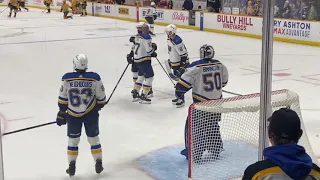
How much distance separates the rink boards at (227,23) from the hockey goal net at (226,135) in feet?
27.6

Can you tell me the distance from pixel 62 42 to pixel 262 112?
11.4 meters

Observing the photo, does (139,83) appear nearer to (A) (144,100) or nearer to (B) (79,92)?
(A) (144,100)

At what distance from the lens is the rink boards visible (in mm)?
12031

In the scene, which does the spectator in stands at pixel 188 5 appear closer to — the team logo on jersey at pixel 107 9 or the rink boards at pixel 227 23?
the rink boards at pixel 227 23

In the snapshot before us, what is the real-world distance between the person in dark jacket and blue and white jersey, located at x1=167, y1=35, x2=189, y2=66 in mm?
4813

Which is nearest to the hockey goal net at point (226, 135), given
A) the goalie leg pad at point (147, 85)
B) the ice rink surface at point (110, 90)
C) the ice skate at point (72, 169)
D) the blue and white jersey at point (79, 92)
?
the ice rink surface at point (110, 90)

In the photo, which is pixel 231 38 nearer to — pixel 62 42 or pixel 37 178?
pixel 62 42

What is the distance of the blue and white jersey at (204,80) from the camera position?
4.39 metres

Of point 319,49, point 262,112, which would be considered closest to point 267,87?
point 262,112

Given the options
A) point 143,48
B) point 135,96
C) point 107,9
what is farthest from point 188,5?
point 143,48

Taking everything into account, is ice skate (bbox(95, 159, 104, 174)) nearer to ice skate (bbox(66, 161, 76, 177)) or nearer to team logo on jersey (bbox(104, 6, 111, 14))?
ice skate (bbox(66, 161, 76, 177))

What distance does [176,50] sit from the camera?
655 centimetres

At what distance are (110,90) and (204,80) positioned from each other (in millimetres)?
3425

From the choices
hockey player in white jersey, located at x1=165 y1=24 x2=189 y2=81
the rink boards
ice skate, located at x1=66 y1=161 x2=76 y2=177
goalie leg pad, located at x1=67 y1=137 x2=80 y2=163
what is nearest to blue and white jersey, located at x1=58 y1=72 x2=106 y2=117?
goalie leg pad, located at x1=67 y1=137 x2=80 y2=163
